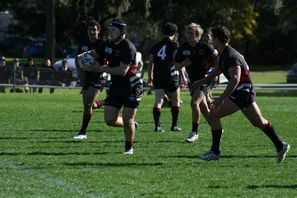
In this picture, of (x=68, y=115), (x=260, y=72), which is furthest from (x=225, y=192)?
(x=260, y=72)

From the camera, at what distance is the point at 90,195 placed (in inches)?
332

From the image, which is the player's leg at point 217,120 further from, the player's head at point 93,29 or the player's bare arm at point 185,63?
the player's head at point 93,29

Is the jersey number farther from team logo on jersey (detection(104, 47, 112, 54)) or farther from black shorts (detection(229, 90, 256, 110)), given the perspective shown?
black shorts (detection(229, 90, 256, 110))

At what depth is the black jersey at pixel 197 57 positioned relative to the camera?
13.8 meters

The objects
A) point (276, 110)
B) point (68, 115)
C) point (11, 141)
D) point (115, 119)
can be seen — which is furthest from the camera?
point (276, 110)

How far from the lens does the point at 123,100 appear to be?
38.4 feet

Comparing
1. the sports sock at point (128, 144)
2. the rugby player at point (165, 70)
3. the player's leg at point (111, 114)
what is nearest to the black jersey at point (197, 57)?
the rugby player at point (165, 70)

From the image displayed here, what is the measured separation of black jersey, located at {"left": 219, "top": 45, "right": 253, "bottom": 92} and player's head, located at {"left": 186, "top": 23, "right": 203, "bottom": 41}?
2.61 meters

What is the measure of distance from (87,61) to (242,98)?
7.80 ft

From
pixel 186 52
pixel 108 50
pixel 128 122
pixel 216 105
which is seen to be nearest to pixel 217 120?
pixel 216 105

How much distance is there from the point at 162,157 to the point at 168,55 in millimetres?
4123

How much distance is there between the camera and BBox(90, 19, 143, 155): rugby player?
37.3 feet

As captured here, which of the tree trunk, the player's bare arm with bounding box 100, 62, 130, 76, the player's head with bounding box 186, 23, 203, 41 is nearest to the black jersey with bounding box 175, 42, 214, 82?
the player's head with bounding box 186, 23, 203, 41

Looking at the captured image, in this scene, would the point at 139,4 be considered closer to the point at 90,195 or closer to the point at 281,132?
the point at 281,132
